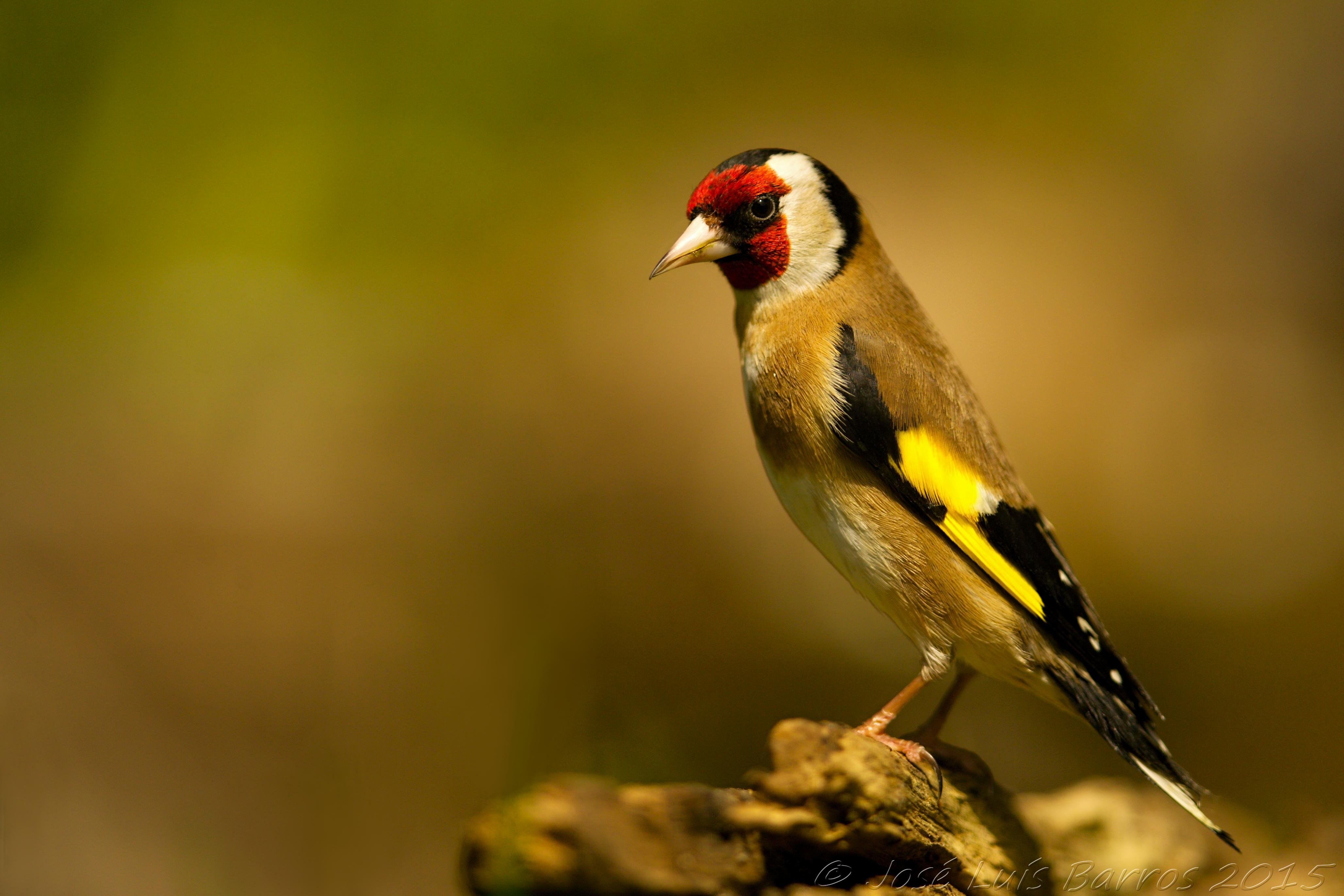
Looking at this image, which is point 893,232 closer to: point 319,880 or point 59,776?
point 319,880

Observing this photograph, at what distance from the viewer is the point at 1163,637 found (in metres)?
4.11

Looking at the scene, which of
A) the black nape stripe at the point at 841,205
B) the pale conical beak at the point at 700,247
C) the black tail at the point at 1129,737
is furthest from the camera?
the black nape stripe at the point at 841,205

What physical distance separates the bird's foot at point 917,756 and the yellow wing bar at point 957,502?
390 millimetres

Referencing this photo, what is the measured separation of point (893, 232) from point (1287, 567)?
2.44 meters

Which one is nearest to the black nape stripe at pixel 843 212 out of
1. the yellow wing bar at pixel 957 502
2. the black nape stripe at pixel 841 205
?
the black nape stripe at pixel 841 205

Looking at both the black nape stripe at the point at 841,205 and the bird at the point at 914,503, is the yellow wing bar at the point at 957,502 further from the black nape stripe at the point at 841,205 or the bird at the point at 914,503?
the black nape stripe at the point at 841,205

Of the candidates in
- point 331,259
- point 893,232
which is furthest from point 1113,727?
point 331,259

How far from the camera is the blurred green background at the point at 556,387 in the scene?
3445mm

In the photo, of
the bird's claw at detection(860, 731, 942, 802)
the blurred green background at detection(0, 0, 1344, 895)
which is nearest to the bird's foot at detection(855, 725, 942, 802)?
the bird's claw at detection(860, 731, 942, 802)

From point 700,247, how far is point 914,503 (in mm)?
778

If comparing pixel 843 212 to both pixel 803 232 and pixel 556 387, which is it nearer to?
pixel 803 232

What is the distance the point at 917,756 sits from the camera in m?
2.12

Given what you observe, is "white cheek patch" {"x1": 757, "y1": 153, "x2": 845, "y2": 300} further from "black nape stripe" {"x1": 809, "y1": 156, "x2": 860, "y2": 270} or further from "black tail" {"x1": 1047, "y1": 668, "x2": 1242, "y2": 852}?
"black tail" {"x1": 1047, "y1": 668, "x2": 1242, "y2": 852}

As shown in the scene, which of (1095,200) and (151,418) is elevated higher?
(151,418)
